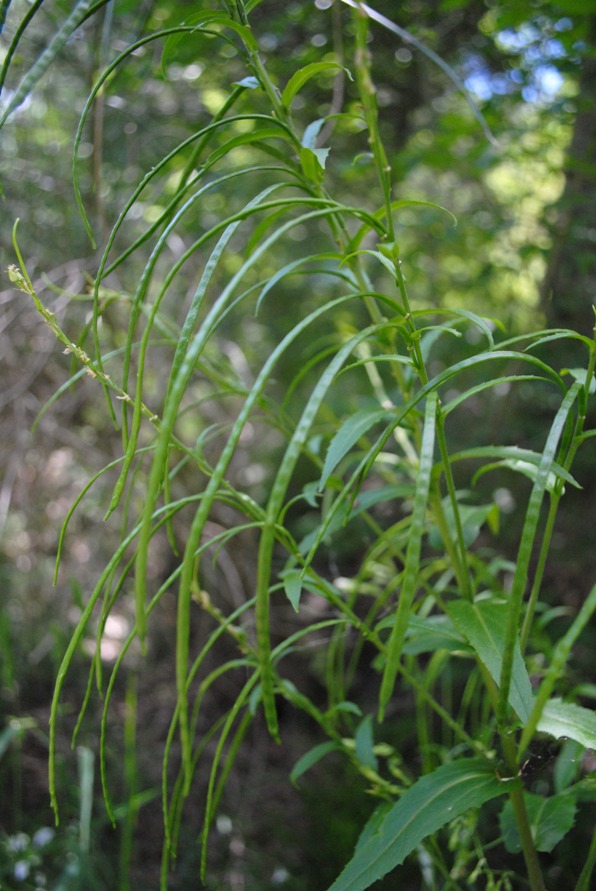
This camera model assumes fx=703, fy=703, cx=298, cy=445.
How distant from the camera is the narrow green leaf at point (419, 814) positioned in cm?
56

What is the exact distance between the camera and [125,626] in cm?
215

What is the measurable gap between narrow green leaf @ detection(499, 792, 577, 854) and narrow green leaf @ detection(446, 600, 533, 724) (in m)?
0.24

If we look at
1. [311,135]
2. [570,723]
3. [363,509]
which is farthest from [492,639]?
[311,135]

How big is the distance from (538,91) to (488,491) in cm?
98

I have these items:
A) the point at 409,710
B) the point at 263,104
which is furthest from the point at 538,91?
the point at 409,710

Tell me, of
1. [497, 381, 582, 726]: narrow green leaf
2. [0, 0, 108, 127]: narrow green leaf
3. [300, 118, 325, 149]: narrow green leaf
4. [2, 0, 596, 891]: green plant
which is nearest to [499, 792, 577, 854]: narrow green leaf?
[2, 0, 596, 891]: green plant

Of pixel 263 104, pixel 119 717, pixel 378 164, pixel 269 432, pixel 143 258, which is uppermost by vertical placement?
pixel 263 104

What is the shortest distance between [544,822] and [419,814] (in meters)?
0.21

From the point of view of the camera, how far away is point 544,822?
0.71 meters

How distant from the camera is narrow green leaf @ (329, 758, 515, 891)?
0.56m

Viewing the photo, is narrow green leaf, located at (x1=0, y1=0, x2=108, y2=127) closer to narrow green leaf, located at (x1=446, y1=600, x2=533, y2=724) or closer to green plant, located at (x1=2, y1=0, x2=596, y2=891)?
green plant, located at (x1=2, y1=0, x2=596, y2=891)

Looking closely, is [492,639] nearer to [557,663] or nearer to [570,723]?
[570,723]

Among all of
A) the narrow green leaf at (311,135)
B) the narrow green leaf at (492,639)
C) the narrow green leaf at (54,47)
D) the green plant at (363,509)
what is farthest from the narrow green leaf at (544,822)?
the narrow green leaf at (54,47)

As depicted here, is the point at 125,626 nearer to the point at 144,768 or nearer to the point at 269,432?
the point at 144,768
